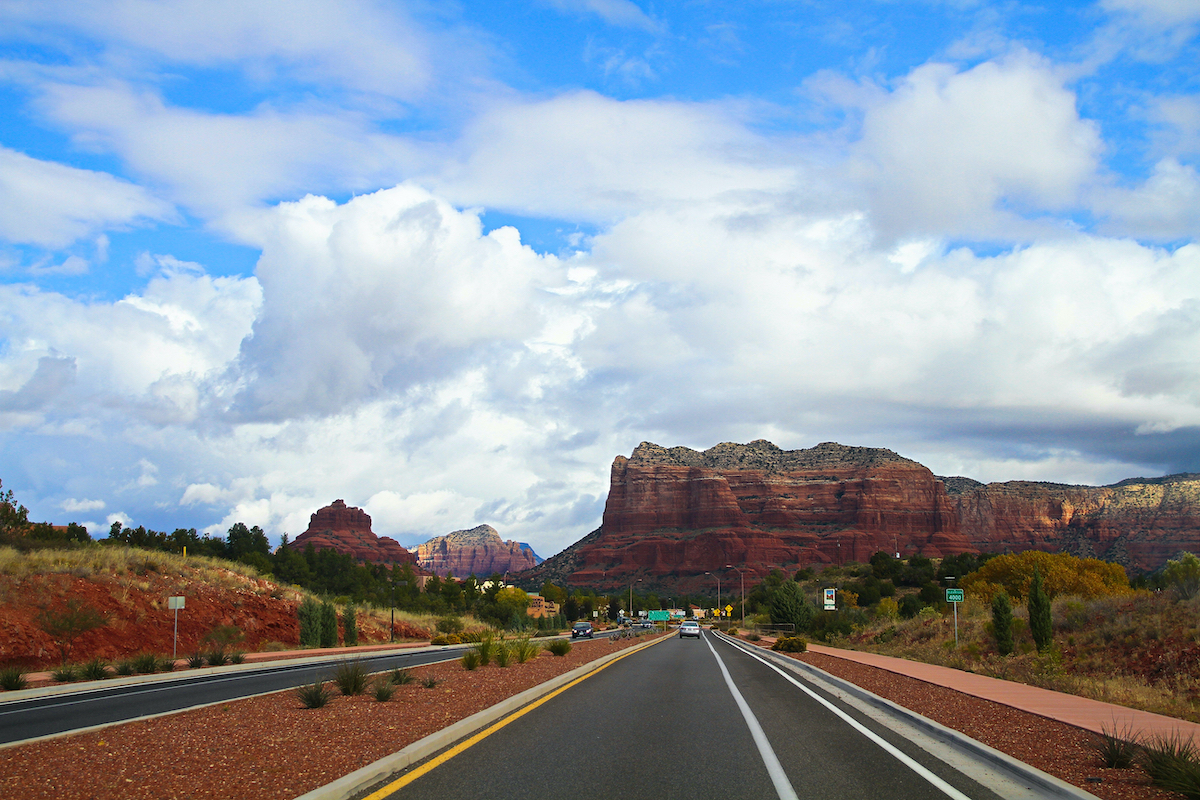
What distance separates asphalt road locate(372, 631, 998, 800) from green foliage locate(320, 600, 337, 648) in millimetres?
34860

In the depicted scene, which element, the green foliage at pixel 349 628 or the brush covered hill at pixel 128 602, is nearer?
the brush covered hill at pixel 128 602

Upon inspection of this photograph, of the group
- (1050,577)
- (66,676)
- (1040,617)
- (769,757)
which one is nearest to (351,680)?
(769,757)

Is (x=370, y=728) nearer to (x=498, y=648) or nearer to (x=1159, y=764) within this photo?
(x=1159, y=764)

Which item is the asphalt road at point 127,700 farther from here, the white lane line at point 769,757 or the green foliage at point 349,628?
the green foliage at point 349,628

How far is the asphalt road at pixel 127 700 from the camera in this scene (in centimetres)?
1382

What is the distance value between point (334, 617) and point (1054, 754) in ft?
145

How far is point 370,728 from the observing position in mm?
11094

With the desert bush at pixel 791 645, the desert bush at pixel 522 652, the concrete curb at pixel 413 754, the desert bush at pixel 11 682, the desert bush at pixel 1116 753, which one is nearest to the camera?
the concrete curb at pixel 413 754

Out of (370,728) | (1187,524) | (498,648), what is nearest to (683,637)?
→ (498,648)

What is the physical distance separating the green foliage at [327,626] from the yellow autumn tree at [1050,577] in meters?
40.2

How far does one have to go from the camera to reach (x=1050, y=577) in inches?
2376

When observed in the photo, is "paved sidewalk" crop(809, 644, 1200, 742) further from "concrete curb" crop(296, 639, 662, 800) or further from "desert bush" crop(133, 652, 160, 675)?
"desert bush" crop(133, 652, 160, 675)

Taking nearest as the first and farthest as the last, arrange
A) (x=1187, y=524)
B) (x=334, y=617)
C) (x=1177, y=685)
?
(x=1177, y=685)
(x=334, y=617)
(x=1187, y=524)

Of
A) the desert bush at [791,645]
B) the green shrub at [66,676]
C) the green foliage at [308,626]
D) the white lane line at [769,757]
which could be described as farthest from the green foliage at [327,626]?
the white lane line at [769,757]
